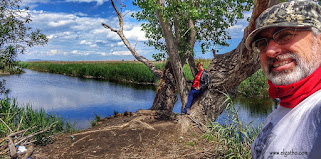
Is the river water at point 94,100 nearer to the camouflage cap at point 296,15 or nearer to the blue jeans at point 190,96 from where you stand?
the blue jeans at point 190,96

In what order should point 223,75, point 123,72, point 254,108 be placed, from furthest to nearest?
point 123,72 < point 254,108 < point 223,75

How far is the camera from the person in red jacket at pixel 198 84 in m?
6.45

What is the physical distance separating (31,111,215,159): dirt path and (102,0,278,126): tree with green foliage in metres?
1.11

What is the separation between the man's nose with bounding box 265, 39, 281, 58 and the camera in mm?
1215

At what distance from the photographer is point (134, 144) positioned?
17.1 ft

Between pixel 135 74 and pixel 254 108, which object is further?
pixel 135 74

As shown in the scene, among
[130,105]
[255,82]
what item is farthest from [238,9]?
[130,105]

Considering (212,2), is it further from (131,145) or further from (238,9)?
(131,145)

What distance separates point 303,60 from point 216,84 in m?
5.24

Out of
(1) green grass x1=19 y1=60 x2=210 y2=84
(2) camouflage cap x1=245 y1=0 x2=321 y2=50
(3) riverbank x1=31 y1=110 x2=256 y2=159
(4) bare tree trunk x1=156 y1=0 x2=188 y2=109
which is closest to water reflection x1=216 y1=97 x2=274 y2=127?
(1) green grass x1=19 y1=60 x2=210 y2=84

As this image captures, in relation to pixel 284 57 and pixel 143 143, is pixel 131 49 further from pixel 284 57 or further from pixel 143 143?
pixel 284 57

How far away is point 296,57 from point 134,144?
4434 mm

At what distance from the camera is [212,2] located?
6520 millimetres

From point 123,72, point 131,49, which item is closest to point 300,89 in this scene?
point 131,49
